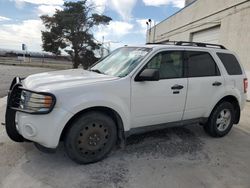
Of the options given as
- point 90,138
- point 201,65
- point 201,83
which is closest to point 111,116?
point 90,138

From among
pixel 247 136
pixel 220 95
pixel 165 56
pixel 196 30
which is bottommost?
pixel 247 136

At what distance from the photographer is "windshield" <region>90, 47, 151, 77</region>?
13.5 ft

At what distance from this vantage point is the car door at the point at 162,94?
4004 mm

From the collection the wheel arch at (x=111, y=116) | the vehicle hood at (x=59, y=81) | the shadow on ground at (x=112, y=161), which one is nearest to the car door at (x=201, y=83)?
the shadow on ground at (x=112, y=161)

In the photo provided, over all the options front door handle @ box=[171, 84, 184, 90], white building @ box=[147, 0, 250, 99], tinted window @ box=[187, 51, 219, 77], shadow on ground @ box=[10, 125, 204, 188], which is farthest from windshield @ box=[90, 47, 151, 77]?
white building @ box=[147, 0, 250, 99]

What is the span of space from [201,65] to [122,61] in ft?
5.06

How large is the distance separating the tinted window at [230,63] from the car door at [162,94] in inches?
44.3

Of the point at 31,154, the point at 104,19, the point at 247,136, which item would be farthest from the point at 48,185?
the point at 104,19

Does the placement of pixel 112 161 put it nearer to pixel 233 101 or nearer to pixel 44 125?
pixel 44 125

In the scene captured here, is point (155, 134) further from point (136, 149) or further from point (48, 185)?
point (48, 185)

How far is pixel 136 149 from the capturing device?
14.4 feet

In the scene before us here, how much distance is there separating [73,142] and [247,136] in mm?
3975

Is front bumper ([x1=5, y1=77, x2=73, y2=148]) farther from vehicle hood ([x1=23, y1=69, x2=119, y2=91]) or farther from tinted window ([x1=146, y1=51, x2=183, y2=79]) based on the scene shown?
tinted window ([x1=146, y1=51, x2=183, y2=79])

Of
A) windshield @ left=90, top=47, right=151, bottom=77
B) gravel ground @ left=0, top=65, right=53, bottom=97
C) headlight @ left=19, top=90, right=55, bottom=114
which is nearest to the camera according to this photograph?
headlight @ left=19, top=90, right=55, bottom=114
